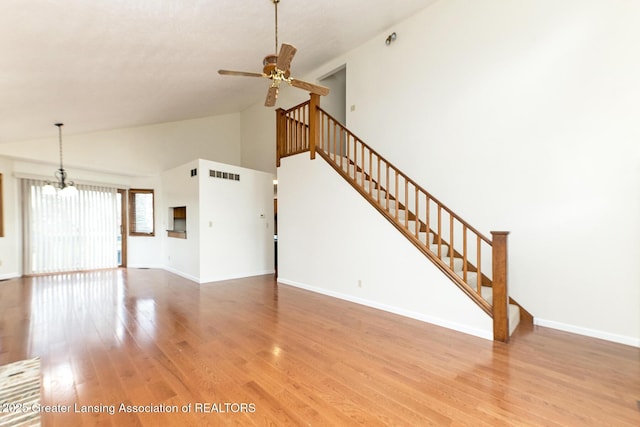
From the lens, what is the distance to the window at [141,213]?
762cm

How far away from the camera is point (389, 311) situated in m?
3.92

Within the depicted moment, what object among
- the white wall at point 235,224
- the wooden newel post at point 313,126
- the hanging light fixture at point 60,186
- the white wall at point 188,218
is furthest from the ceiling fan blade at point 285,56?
the hanging light fixture at point 60,186

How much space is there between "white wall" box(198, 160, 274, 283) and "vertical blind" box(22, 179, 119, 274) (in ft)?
11.1

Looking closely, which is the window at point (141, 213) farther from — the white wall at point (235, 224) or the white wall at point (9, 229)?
the white wall at point (235, 224)

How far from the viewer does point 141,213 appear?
769 cm

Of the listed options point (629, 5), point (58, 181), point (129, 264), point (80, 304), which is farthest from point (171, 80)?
point (629, 5)

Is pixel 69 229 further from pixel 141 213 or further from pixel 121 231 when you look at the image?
pixel 141 213

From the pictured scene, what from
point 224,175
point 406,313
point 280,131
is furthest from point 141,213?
point 406,313

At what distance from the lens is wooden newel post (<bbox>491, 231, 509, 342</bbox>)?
116 inches

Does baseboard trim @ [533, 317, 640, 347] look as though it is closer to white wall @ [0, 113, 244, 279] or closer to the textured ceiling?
the textured ceiling

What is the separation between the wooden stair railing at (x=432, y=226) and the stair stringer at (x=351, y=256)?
0.40ft

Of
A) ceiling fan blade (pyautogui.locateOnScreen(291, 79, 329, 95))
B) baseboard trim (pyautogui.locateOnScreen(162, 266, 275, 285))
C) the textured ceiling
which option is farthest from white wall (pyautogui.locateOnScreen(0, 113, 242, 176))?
ceiling fan blade (pyautogui.locateOnScreen(291, 79, 329, 95))

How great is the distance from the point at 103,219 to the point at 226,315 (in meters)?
5.91

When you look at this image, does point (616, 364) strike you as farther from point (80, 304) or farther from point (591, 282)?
point (80, 304)
